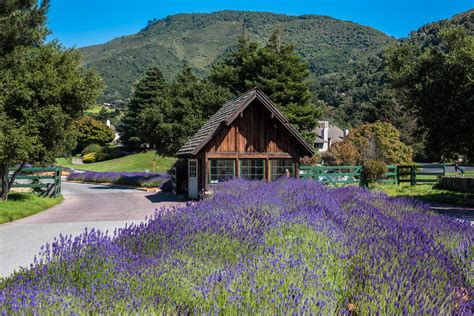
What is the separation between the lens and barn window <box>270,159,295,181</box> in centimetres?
2253

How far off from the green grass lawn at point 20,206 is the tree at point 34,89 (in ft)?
3.17

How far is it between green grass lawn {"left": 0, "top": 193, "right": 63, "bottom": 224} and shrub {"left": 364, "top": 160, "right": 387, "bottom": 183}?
20.9 m

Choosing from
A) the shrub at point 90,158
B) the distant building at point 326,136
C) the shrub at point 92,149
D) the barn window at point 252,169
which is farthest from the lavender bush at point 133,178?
the distant building at point 326,136

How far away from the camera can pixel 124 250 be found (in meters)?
4.99

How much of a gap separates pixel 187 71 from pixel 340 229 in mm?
37794

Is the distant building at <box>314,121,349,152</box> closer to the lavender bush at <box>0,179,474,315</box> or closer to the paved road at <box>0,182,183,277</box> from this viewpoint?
the paved road at <box>0,182,183,277</box>

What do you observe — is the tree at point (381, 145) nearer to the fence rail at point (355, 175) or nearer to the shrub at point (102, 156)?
the fence rail at point (355, 175)

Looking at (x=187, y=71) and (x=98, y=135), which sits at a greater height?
(x=187, y=71)

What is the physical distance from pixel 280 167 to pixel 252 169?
5.30 feet

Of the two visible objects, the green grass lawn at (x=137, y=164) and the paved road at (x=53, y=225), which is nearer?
the paved road at (x=53, y=225)

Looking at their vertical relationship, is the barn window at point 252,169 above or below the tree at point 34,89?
below

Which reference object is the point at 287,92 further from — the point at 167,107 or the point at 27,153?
the point at 27,153

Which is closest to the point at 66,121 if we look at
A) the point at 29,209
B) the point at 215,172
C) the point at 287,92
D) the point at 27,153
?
the point at 27,153

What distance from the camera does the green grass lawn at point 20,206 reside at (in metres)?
14.9
